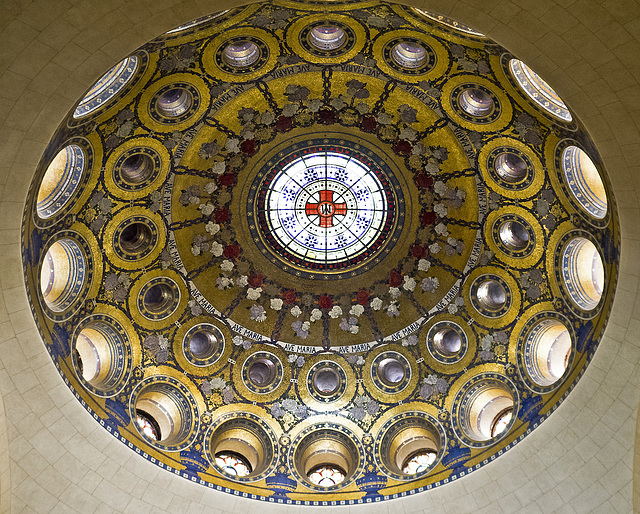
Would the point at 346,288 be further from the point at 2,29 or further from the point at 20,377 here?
the point at 2,29

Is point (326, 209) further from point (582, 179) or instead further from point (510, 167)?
point (582, 179)

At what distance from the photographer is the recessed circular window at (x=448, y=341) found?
1680 centimetres

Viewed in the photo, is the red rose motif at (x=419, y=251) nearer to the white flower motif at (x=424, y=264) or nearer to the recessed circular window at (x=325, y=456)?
the white flower motif at (x=424, y=264)

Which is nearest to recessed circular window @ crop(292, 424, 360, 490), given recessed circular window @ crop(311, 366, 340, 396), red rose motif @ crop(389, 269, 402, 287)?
recessed circular window @ crop(311, 366, 340, 396)

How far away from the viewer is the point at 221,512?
14.4 meters

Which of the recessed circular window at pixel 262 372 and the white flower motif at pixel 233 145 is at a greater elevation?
the white flower motif at pixel 233 145

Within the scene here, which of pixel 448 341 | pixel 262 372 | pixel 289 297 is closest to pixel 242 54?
pixel 289 297

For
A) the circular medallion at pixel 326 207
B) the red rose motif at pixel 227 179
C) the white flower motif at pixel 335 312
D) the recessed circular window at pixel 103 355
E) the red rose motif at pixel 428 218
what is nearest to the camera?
the recessed circular window at pixel 103 355

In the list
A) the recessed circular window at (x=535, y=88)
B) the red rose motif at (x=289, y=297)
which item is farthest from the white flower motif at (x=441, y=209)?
the red rose motif at (x=289, y=297)

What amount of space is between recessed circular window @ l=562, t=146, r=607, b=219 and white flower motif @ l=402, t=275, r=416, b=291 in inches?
208

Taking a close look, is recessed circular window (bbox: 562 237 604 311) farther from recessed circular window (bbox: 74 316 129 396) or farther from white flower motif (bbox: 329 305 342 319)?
recessed circular window (bbox: 74 316 129 396)

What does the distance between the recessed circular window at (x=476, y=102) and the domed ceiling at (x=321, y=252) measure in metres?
0.06

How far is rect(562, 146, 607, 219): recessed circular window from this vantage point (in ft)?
43.9

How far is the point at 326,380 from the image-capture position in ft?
56.7
